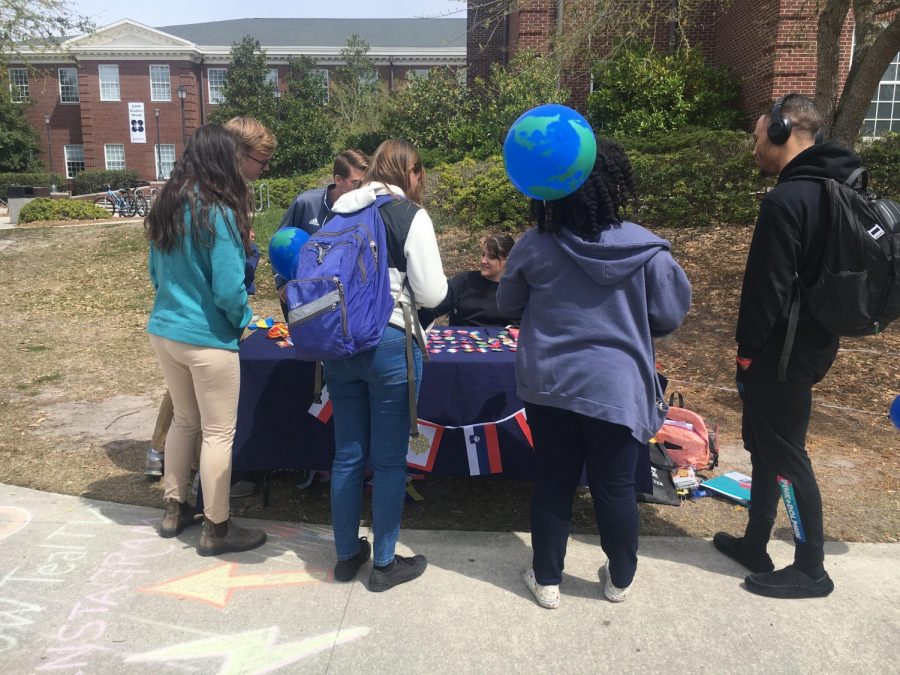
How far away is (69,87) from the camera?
41.2 m

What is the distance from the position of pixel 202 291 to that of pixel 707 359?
5221 millimetres

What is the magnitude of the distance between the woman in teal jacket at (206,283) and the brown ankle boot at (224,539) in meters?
0.07

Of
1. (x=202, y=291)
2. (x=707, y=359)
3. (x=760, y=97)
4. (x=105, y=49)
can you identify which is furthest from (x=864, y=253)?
(x=105, y=49)

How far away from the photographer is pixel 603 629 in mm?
2605

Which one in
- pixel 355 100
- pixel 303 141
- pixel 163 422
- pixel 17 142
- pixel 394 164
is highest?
pixel 355 100

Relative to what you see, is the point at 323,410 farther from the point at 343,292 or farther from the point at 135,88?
the point at 135,88

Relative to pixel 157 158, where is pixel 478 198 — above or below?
below

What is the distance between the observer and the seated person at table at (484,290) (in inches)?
163

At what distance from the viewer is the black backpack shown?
2.46m

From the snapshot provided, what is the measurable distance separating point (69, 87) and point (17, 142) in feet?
18.8

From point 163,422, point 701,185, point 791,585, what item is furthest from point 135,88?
point 791,585

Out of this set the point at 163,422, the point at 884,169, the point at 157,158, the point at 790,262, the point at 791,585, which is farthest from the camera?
the point at 157,158

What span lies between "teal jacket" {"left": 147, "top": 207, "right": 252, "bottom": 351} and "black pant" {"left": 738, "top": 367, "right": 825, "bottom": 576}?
6.94 ft

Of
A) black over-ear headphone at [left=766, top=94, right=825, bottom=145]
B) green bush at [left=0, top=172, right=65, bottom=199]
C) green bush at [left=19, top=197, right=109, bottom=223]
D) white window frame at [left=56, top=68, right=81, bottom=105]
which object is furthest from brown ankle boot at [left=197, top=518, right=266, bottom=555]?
white window frame at [left=56, top=68, right=81, bottom=105]
